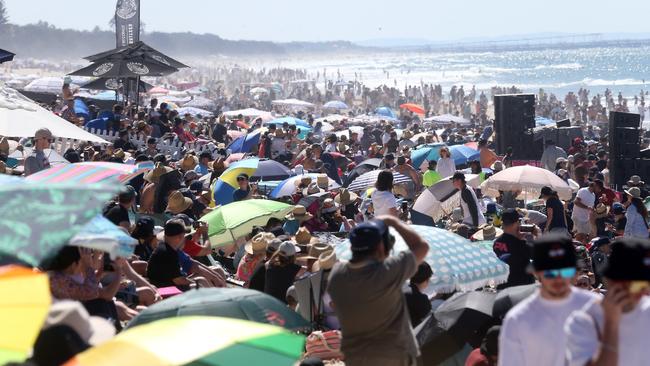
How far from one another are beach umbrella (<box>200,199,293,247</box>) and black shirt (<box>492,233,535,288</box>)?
269 cm

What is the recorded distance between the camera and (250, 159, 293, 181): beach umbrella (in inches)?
605

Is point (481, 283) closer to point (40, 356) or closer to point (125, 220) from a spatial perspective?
point (125, 220)

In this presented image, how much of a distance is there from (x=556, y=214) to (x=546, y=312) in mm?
8134

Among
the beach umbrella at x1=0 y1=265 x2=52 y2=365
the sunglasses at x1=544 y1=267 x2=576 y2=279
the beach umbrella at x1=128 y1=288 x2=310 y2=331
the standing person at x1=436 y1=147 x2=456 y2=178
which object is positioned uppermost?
the sunglasses at x1=544 y1=267 x2=576 y2=279

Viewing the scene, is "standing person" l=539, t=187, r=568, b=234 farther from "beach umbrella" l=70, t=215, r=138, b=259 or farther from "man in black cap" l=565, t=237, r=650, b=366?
"man in black cap" l=565, t=237, r=650, b=366

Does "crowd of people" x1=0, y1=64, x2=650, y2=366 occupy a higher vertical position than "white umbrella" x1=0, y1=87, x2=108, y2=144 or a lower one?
lower

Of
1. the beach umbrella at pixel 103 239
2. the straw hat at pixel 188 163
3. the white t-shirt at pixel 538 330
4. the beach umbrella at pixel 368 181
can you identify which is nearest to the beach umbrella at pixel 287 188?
the beach umbrella at pixel 368 181

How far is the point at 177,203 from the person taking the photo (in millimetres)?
11383

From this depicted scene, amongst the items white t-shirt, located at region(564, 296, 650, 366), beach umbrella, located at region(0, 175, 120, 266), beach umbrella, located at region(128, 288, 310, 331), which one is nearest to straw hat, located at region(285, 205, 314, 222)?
beach umbrella, located at region(128, 288, 310, 331)

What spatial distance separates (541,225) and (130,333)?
8938 mm

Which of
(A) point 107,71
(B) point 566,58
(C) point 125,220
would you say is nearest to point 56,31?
(B) point 566,58

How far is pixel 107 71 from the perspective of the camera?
19.1 meters

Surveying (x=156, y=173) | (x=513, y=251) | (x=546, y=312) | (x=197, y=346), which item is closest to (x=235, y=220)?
(x=156, y=173)

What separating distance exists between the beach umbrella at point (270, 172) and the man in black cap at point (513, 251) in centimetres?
681
